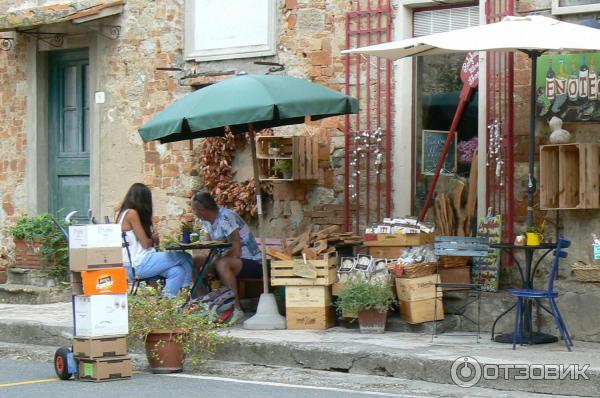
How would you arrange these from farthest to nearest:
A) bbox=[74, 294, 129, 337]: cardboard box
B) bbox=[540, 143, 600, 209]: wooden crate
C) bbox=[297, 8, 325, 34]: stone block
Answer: bbox=[297, 8, 325, 34]: stone block
bbox=[540, 143, 600, 209]: wooden crate
bbox=[74, 294, 129, 337]: cardboard box

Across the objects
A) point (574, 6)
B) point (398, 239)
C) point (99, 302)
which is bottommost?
point (99, 302)

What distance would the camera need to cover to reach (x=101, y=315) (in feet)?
30.1

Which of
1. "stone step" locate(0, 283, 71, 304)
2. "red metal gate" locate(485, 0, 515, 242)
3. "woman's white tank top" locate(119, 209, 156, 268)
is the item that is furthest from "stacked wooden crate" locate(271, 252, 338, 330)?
"stone step" locate(0, 283, 71, 304)

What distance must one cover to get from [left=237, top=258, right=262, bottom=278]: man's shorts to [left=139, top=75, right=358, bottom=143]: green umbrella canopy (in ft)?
5.15

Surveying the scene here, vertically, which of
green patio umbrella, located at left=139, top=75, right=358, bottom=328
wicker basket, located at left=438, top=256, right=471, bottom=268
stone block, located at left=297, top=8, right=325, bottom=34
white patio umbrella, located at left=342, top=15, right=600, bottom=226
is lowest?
wicker basket, located at left=438, top=256, right=471, bottom=268

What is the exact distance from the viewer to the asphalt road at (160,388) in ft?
27.8

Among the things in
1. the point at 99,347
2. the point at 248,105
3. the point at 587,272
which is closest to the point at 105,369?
the point at 99,347

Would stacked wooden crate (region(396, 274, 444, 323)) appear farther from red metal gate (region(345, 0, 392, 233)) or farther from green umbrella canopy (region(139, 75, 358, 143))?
green umbrella canopy (region(139, 75, 358, 143))

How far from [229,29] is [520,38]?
4786 mm

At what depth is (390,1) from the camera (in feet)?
40.2

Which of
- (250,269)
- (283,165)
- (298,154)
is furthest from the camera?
(283,165)

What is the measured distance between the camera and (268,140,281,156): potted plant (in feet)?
41.4

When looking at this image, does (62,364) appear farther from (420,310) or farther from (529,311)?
(529,311)

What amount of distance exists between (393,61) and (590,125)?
91.2 inches
